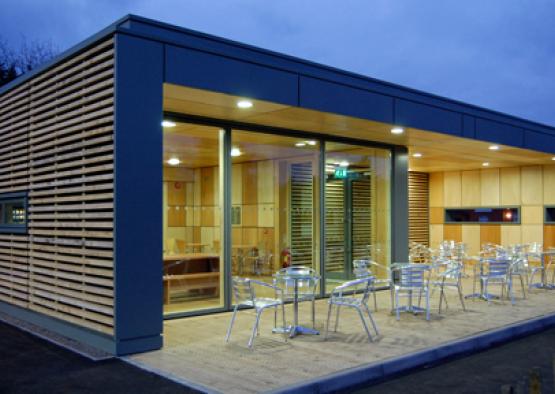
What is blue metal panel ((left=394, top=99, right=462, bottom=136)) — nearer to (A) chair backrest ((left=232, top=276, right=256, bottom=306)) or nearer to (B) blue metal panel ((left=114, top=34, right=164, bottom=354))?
(A) chair backrest ((left=232, top=276, right=256, bottom=306))

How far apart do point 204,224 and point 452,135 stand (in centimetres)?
487

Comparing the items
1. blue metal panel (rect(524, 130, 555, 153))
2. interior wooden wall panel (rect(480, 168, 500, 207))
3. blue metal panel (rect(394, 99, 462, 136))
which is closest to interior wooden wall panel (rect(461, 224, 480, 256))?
interior wooden wall panel (rect(480, 168, 500, 207))

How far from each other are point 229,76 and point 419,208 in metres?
11.6

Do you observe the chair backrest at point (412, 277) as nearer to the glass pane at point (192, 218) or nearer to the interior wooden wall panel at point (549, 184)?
the glass pane at point (192, 218)

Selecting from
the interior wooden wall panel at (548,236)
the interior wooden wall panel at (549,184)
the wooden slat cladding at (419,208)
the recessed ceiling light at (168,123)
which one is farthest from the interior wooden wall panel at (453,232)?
the recessed ceiling light at (168,123)

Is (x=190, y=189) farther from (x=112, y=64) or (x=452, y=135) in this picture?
(x=452, y=135)

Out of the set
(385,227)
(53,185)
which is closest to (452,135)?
(385,227)

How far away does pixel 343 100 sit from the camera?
28.9 feet

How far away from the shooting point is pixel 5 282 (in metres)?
9.09

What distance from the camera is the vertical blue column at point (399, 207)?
38.9 feet

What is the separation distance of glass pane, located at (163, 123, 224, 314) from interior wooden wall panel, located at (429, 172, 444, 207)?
1038 centimetres

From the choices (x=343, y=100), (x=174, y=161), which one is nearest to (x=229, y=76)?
(x=174, y=161)

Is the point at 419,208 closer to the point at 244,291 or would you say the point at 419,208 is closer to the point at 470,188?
the point at 470,188

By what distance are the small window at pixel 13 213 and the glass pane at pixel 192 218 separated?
200 centimetres
